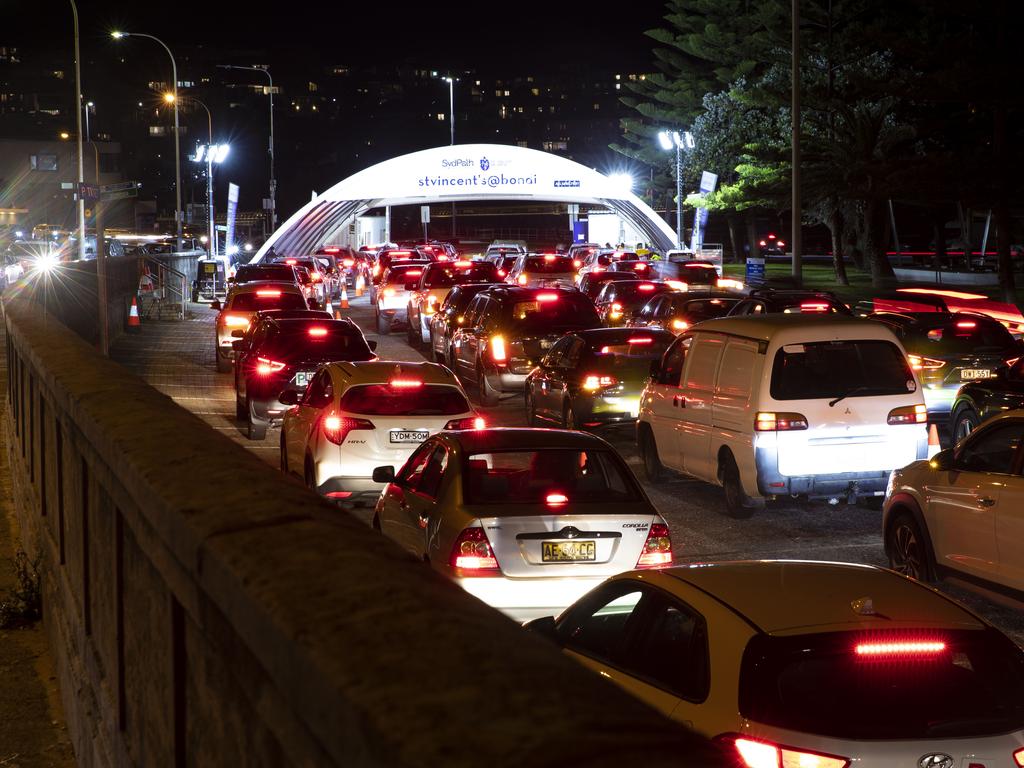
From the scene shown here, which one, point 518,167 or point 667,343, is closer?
point 667,343

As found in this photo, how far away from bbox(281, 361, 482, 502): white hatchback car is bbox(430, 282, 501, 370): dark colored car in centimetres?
1326

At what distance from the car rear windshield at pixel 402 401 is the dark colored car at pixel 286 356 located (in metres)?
4.91

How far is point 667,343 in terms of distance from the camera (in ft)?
66.3

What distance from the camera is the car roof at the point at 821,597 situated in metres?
5.53

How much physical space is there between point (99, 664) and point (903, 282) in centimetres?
5821

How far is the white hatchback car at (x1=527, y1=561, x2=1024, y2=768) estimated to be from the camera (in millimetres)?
4996

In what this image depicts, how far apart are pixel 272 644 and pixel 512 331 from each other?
21.7 meters

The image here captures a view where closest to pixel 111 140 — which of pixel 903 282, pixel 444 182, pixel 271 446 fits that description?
pixel 444 182

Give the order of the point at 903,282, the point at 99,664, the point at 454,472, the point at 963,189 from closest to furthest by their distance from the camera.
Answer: the point at 99,664 → the point at 454,472 → the point at 963,189 → the point at 903,282

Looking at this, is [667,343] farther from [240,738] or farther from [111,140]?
[111,140]

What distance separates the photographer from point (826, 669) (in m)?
5.33

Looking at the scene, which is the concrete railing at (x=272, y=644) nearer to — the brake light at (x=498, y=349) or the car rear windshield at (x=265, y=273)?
the brake light at (x=498, y=349)

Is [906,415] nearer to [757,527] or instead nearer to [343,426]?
[757,527]

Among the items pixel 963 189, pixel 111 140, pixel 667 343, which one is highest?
pixel 111 140
